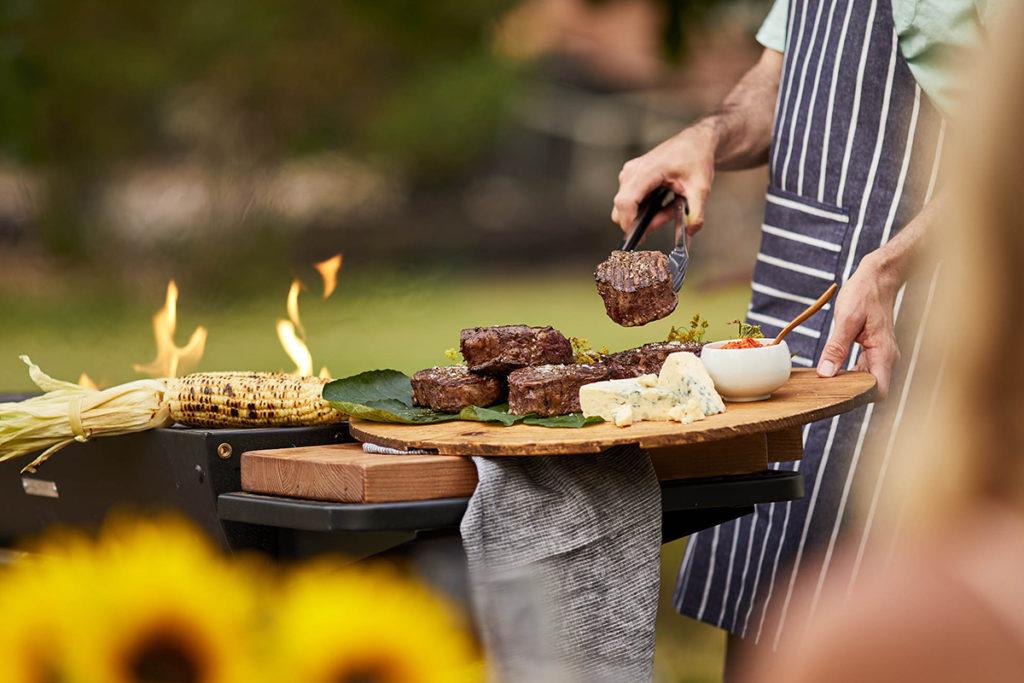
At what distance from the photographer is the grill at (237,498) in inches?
79.0

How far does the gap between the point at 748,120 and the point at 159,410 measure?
168 cm

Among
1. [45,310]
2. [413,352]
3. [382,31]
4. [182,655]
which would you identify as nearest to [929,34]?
[182,655]

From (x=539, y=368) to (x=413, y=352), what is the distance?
8.35m

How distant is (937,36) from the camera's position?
278 cm

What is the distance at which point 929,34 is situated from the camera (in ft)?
9.20

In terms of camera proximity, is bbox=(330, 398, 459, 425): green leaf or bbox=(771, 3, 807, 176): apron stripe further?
bbox=(771, 3, 807, 176): apron stripe

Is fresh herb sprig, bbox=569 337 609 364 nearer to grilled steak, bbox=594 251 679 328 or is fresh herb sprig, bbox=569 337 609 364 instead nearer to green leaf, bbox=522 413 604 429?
grilled steak, bbox=594 251 679 328

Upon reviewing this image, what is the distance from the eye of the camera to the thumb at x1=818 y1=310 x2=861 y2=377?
262cm

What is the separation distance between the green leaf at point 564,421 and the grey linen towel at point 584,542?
65 millimetres

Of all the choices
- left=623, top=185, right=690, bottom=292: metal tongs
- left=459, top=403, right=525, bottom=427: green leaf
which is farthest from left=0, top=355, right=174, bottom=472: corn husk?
left=623, top=185, right=690, bottom=292: metal tongs

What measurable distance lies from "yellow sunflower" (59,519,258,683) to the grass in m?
0.30

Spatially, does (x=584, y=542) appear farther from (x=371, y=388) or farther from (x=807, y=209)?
(x=807, y=209)

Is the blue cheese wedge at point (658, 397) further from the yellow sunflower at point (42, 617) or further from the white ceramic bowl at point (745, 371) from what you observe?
the yellow sunflower at point (42, 617)

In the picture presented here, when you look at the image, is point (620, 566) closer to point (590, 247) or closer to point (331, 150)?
point (331, 150)
